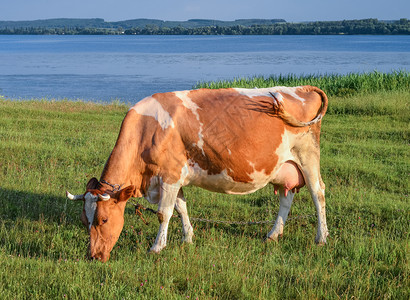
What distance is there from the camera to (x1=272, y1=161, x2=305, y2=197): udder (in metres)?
6.96

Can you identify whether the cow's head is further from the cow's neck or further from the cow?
the cow's neck

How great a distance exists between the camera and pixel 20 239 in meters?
6.86

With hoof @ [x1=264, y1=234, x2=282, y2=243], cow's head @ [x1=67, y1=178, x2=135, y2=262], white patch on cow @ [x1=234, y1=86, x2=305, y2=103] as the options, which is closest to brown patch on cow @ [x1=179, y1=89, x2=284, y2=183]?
white patch on cow @ [x1=234, y1=86, x2=305, y2=103]

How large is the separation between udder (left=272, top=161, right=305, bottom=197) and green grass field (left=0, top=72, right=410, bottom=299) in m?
0.75

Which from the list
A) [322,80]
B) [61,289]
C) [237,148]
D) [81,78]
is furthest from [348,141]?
[81,78]

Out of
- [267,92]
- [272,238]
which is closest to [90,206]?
[272,238]

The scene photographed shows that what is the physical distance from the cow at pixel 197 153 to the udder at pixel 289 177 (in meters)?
0.01

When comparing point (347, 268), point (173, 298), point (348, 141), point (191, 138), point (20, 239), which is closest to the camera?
point (173, 298)

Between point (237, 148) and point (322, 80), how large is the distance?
21.5 metres

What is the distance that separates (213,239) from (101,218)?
63.6 inches

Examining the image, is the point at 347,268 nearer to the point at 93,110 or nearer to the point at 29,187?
the point at 29,187

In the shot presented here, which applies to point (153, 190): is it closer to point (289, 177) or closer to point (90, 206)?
point (90, 206)

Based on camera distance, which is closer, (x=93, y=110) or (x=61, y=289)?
(x=61, y=289)

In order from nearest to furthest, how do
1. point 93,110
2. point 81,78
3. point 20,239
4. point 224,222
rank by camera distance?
point 20,239 → point 224,222 → point 93,110 → point 81,78
